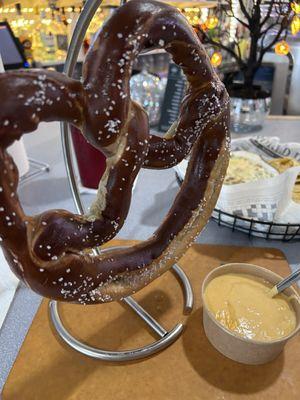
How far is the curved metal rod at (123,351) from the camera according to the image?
0.46 meters

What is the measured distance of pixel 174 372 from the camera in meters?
0.46

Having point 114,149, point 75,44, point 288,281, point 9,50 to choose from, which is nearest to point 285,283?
point 288,281

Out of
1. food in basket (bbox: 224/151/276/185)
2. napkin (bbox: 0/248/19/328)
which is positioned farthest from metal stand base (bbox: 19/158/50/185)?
food in basket (bbox: 224/151/276/185)

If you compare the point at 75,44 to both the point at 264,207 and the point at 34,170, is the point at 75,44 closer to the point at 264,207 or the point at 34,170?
the point at 264,207

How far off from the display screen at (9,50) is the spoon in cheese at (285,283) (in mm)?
1098

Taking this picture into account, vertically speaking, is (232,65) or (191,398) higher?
(232,65)

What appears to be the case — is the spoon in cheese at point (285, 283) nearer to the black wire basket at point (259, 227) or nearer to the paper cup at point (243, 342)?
the paper cup at point (243, 342)

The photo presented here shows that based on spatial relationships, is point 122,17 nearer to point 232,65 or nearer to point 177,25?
point 177,25

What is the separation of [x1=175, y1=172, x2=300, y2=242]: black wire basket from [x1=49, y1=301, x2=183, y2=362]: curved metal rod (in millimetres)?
237

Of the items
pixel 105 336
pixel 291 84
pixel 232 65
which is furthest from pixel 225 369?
pixel 232 65

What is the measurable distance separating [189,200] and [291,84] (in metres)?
1.70

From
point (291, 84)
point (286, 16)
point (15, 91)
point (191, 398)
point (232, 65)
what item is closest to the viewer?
point (15, 91)

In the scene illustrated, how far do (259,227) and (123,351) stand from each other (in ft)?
1.13

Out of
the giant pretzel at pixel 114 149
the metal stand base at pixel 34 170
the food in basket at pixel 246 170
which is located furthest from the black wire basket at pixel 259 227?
the metal stand base at pixel 34 170
